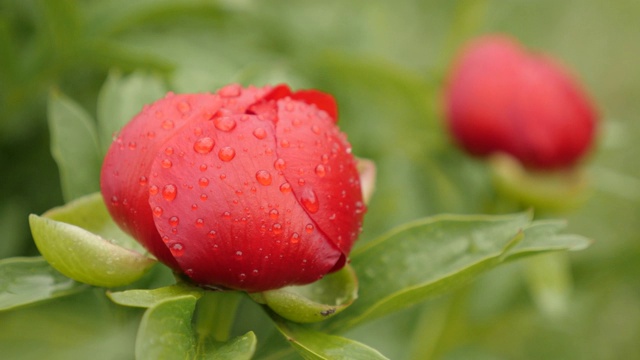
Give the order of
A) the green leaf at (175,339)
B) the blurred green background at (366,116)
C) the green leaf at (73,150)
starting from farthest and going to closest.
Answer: the blurred green background at (366,116) → the green leaf at (73,150) → the green leaf at (175,339)

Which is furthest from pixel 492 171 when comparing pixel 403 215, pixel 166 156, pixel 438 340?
pixel 166 156

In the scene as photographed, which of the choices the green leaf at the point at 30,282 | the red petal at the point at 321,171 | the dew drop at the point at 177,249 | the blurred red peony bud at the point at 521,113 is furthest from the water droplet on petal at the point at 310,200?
the blurred red peony bud at the point at 521,113

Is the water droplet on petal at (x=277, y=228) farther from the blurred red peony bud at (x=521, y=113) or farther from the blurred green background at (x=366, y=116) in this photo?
the blurred red peony bud at (x=521, y=113)

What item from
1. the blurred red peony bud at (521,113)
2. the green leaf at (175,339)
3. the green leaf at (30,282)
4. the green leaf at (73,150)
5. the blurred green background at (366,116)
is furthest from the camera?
the blurred red peony bud at (521,113)

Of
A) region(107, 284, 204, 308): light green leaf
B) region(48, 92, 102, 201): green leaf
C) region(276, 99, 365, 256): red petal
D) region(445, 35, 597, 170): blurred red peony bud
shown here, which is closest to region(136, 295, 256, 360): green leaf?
region(107, 284, 204, 308): light green leaf

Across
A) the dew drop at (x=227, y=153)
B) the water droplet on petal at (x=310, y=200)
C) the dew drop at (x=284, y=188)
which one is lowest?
the water droplet on petal at (x=310, y=200)

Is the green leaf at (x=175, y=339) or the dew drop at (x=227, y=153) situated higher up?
the dew drop at (x=227, y=153)

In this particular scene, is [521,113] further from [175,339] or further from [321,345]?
[175,339]
